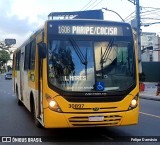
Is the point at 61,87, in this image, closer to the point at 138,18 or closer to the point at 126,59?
the point at 126,59

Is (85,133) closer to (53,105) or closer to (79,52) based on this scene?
(53,105)

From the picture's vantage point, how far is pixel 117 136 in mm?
10281

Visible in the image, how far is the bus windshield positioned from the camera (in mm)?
9562

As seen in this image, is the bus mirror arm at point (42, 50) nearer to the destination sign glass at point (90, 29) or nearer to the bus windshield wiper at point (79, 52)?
the destination sign glass at point (90, 29)

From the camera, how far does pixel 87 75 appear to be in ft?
31.5

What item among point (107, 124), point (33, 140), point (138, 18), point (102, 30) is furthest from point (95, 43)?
point (138, 18)

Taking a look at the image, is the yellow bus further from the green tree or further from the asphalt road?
the green tree

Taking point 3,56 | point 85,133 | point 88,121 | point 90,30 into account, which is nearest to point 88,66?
point 90,30

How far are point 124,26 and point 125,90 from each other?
176 centimetres

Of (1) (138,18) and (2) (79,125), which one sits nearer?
(2) (79,125)

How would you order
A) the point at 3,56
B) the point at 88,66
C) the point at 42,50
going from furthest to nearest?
the point at 3,56, the point at 88,66, the point at 42,50

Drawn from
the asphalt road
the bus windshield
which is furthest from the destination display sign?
the asphalt road

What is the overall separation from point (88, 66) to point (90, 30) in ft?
3.33

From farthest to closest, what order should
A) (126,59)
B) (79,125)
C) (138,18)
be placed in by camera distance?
(138,18)
(126,59)
(79,125)
